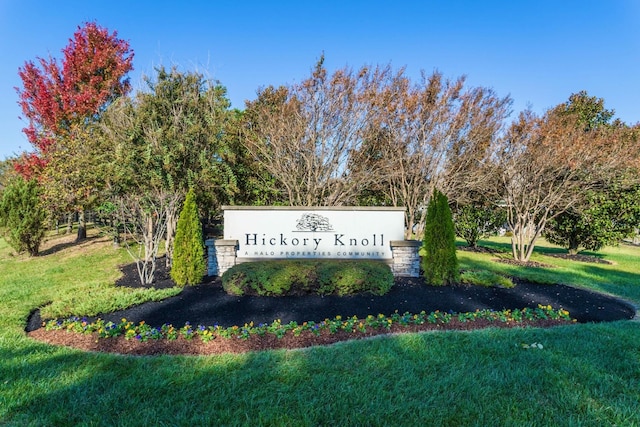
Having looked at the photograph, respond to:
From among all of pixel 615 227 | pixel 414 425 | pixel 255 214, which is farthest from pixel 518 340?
pixel 615 227

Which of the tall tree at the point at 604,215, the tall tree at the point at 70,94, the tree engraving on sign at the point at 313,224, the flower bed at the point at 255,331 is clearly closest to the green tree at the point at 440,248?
the flower bed at the point at 255,331

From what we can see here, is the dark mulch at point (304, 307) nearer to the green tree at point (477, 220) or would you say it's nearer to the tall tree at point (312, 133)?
the tall tree at point (312, 133)

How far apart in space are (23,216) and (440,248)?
11.7 metres

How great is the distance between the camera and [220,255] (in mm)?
7211

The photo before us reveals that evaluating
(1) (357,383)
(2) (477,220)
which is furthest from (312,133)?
(1) (357,383)

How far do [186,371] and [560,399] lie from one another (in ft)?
9.95

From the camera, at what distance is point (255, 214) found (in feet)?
23.9

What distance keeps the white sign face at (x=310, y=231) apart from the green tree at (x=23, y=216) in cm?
712

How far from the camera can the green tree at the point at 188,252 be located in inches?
253

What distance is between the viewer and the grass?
234cm

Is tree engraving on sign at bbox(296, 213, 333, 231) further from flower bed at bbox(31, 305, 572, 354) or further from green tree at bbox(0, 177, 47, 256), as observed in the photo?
green tree at bbox(0, 177, 47, 256)

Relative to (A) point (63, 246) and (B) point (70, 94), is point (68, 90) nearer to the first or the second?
(B) point (70, 94)

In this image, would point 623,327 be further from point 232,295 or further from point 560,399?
point 232,295

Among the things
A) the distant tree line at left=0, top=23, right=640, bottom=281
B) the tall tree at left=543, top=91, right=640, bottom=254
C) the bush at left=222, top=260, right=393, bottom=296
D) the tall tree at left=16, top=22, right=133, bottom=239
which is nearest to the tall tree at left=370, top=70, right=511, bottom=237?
the distant tree line at left=0, top=23, right=640, bottom=281
